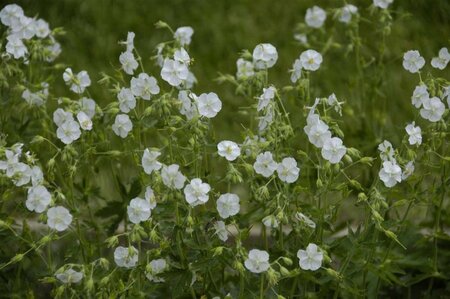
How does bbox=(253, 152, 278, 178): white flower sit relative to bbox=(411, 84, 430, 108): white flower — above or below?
below

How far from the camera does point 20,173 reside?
2.82 metres

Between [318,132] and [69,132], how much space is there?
0.73 meters

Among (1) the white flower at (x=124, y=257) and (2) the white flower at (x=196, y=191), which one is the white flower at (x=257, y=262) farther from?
(1) the white flower at (x=124, y=257)

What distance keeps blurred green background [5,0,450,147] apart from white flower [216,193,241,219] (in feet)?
7.52

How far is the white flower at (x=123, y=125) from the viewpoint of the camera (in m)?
2.94

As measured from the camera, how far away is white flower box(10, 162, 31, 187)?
2.82m

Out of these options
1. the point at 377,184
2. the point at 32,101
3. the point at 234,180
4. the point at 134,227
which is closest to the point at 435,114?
the point at 377,184

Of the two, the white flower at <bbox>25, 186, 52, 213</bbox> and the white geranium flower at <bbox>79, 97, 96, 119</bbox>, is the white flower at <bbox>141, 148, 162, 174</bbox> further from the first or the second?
the white geranium flower at <bbox>79, 97, 96, 119</bbox>

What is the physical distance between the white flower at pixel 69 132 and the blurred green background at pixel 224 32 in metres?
2.11

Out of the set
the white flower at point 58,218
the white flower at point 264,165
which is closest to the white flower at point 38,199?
the white flower at point 58,218

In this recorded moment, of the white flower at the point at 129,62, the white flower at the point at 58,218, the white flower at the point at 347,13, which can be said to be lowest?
the white flower at the point at 347,13

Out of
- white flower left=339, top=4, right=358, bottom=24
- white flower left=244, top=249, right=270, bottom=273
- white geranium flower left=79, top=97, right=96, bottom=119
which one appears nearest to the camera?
white flower left=244, top=249, right=270, bottom=273

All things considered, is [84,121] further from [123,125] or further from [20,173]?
[20,173]

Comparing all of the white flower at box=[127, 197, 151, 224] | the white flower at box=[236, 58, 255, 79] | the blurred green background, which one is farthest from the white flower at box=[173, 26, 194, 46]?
the blurred green background
